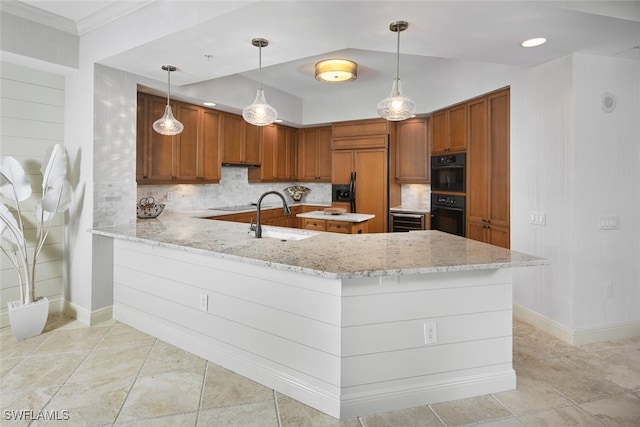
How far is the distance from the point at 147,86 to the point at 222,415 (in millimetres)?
3095

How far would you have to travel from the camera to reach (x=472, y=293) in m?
2.09

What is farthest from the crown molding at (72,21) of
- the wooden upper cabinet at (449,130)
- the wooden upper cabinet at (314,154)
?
the wooden upper cabinet at (314,154)

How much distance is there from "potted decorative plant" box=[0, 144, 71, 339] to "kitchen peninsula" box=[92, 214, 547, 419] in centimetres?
132

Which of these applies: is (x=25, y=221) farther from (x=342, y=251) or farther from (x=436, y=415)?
(x=436, y=415)

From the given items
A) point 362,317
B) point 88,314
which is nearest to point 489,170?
point 362,317

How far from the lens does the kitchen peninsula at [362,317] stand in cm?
192

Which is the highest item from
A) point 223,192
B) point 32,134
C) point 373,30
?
point 373,30

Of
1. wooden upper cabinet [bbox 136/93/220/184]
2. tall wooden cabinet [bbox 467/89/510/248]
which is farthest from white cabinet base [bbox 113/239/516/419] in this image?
wooden upper cabinet [bbox 136/93/220/184]

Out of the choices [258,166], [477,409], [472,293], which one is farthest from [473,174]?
[258,166]

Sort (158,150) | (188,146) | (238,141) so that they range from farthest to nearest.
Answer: (238,141), (188,146), (158,150)

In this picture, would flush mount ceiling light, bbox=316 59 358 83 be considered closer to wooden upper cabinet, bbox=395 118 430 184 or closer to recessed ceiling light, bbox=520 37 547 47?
wooden upper cabinet, bbox=395 118 430 184

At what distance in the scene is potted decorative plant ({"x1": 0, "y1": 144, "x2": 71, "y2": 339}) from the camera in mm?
2750

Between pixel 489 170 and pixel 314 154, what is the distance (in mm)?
3261

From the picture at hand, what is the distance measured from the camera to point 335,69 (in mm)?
4051
